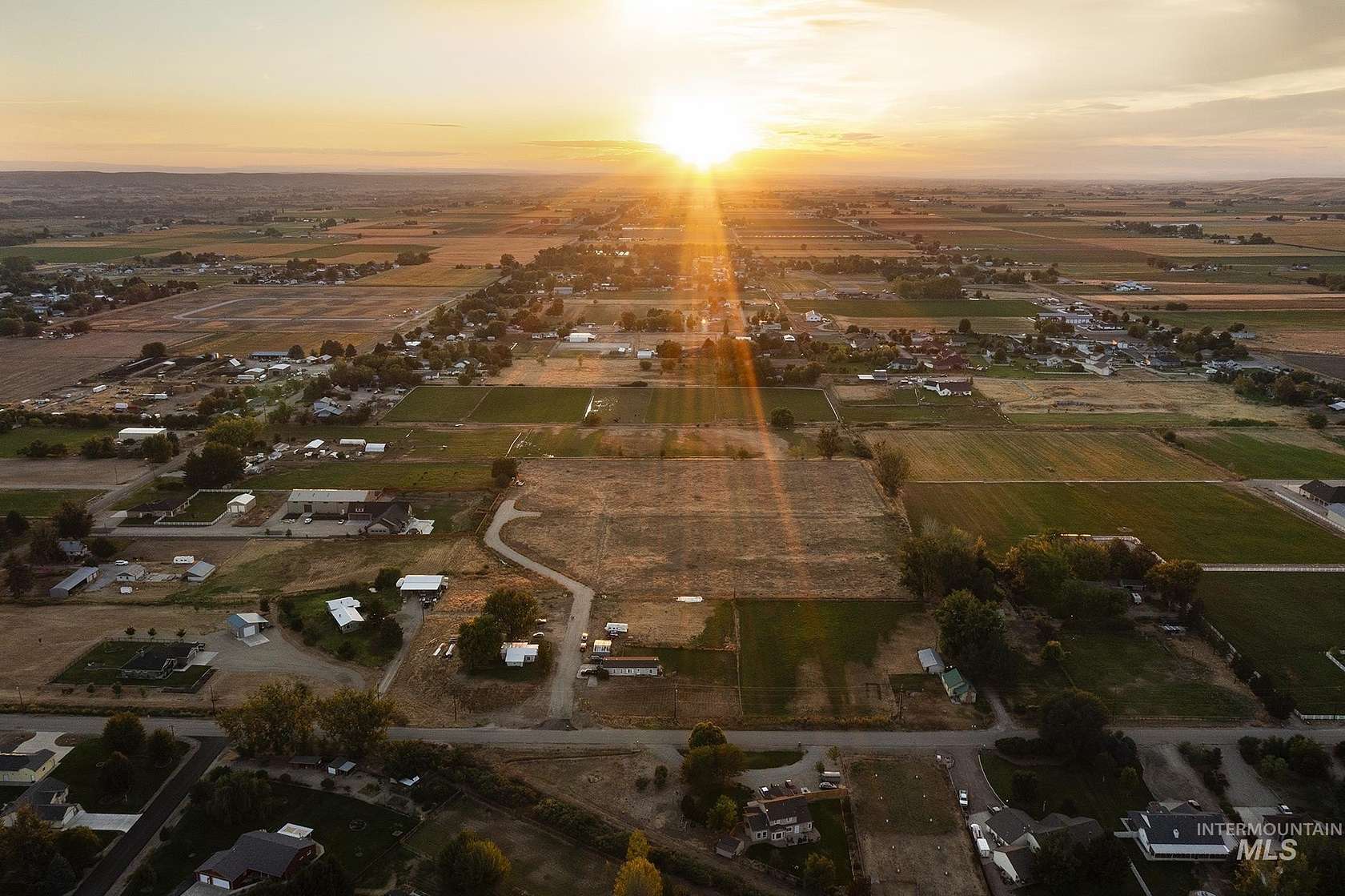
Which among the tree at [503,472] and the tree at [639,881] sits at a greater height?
the tree at [503,472]

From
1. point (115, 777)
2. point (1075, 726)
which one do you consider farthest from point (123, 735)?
point (1075, 726)

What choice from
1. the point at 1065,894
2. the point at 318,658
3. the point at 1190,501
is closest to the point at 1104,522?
the point at 1190,501

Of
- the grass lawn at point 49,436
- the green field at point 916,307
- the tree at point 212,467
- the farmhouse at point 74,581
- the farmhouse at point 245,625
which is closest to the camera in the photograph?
the farmhouse at point 245,625

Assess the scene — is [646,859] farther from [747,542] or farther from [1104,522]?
[1104,522]

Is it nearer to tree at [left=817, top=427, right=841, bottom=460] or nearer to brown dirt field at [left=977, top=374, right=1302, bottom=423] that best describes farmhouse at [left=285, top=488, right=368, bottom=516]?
tree at [left=817, top=427, right=841, bottom=460]

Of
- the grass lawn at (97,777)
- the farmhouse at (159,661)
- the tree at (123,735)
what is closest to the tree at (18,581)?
the farmhouse at (159,661)

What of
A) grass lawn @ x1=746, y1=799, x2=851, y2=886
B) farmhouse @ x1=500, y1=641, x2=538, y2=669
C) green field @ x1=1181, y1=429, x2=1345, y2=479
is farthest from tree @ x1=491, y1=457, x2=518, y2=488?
green field @ x1=1181, y1=429, x2=1345, y2=479

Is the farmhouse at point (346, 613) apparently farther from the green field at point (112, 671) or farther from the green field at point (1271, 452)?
the green field at point (1271, 452)
